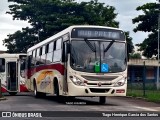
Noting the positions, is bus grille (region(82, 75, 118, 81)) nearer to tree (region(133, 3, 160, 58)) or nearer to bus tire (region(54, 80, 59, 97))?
bus tire (region(54, 80, 59, 97))

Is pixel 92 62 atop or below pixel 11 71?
atop

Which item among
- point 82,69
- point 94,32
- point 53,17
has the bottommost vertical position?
point 82,69

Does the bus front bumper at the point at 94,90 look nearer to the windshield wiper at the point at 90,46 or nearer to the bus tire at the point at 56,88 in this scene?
the windshield wiper at the point at 90,46

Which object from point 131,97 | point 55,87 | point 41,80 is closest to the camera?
point 55,87

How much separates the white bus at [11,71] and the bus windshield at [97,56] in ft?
40.1

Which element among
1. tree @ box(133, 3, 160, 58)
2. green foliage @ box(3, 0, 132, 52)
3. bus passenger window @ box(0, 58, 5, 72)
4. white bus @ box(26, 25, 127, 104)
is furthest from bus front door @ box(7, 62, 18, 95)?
green foliage @ box(3, 0, 132, 52)

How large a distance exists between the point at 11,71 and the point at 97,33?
12.4 m

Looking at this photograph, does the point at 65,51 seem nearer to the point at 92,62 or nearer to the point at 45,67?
the point at 92,62

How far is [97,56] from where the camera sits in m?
18.5

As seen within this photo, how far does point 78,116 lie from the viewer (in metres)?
Result: 11.2

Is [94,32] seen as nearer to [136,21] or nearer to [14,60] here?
[14,60]

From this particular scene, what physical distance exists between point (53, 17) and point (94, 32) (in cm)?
2975

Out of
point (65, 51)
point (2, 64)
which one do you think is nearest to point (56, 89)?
point (65, 51)

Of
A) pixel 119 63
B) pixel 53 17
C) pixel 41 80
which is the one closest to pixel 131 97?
pixel 41 80
